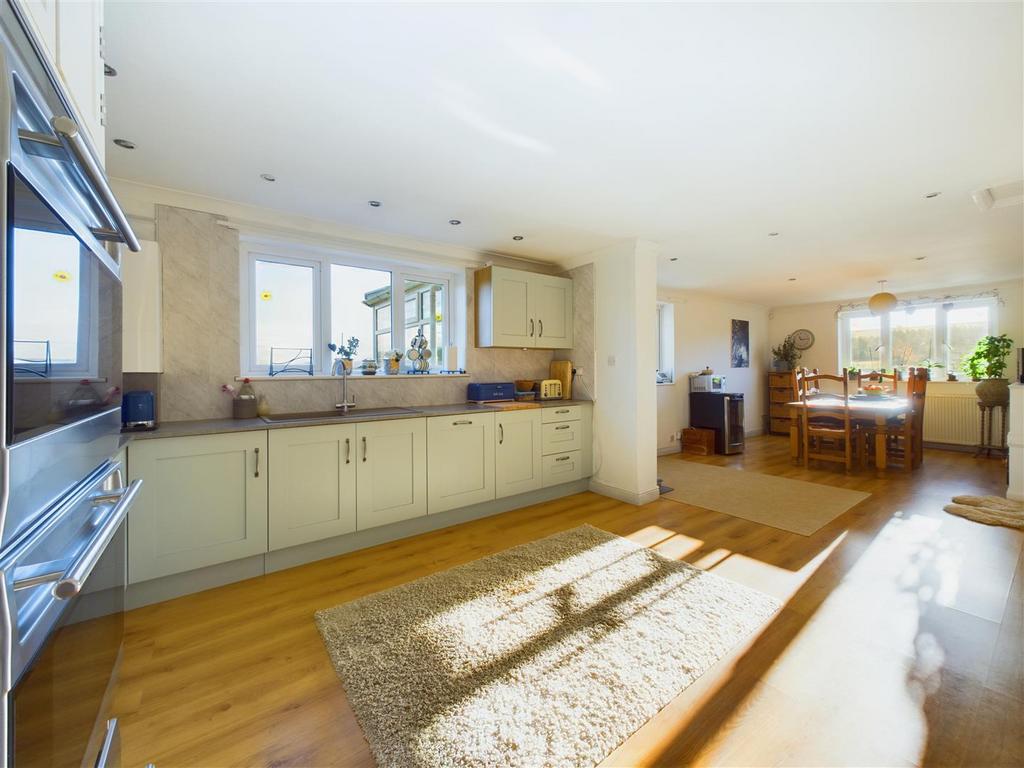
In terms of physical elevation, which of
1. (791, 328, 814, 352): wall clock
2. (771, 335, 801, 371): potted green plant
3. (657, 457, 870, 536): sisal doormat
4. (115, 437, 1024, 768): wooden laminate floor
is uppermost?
(791, 328, 814, 352): wall clock

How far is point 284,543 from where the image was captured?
256 cm

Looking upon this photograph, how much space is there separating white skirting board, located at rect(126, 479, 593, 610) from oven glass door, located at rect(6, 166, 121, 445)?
1.96m

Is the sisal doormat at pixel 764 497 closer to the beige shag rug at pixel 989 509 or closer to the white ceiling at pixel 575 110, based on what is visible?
the beige shag rug at pixel 989 509

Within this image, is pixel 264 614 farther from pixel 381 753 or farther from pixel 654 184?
pixel 654 184

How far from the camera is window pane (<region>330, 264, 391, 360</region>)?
3.50 metres

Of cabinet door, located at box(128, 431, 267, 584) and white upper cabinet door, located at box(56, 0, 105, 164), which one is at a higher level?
white upper cabinet door, located at box(56, 0, 105, 164)

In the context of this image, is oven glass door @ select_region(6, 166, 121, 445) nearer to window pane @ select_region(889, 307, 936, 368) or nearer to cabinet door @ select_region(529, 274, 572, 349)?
cabinet door @ select_region(529, 274, 572, 349)

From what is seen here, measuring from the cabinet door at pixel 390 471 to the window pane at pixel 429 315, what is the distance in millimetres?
1120

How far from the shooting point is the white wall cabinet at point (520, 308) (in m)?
3.90

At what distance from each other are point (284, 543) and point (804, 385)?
5.73 metres

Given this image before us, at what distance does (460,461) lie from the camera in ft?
11.0

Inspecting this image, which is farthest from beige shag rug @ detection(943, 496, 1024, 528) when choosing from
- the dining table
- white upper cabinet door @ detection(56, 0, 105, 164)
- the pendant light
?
white upper cabinet door @ detection(56, 0, 105, 164)

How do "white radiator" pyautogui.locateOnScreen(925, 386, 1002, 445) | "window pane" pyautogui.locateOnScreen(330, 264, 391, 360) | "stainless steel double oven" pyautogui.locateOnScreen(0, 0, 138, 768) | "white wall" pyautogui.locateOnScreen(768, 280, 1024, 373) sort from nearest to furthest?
"stainless steel double oven" pyautogui.locateOnScreen(0, 0, 138, 768), "window pane" pyautogui.locateOnScreen(330, 264, 391, 360), "white wall" pyautogui.locateOnScreen(768, 280, 1024, 373), "white radiator" pyautogui.locateOnScreen(925, 386, 1002, 445)

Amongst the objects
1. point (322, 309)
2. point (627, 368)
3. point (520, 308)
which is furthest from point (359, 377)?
point (627, 368)
